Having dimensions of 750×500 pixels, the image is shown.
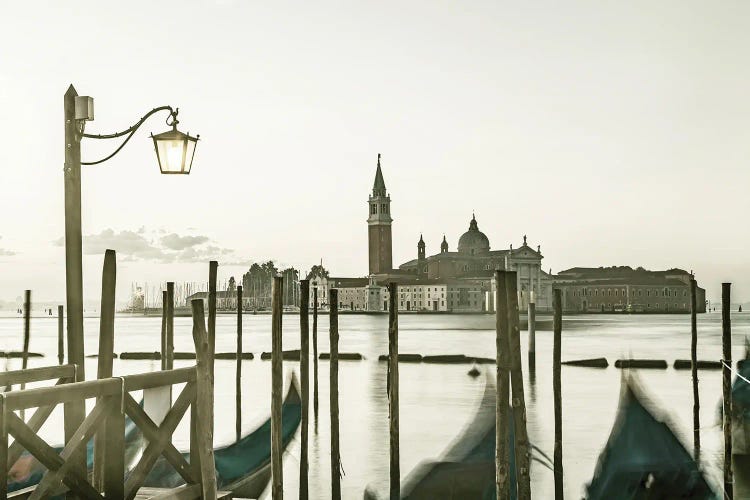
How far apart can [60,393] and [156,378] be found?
72cm

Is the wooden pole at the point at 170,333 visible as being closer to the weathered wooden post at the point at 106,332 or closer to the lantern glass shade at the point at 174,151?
the weathered wooden post at the point at 106,332

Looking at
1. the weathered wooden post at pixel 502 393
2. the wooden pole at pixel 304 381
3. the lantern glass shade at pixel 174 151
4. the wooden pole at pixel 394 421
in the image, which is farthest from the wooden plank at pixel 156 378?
the wooden pole at pixel 304 381

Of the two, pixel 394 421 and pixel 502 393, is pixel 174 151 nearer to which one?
pixel 502 393

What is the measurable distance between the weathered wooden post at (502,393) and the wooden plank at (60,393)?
312cm

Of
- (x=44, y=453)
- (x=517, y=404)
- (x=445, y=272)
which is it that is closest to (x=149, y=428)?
(x=44, y=453)

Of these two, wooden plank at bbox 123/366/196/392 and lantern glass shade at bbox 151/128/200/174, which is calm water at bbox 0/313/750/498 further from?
lantern glass shade at bbox 151/128/200/174

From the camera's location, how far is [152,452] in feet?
16.3

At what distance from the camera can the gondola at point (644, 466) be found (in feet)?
25.4

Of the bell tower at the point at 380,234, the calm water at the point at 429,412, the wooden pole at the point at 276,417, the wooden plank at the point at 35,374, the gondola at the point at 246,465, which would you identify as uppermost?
the bell tower at the point at 380,234

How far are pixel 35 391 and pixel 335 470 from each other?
16.9ft

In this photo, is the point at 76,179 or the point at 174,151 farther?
the point at 174,151

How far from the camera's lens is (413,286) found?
112 meters

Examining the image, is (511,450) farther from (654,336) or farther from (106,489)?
(654,336)

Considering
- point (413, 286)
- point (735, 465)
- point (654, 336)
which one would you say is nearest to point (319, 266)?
point (413, 286)
